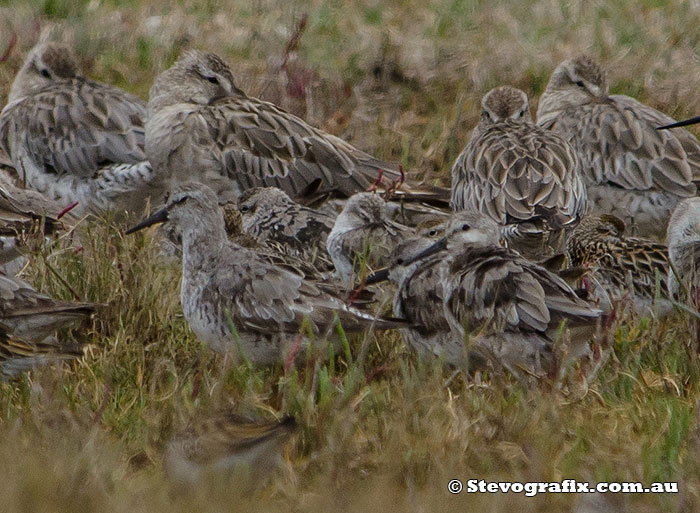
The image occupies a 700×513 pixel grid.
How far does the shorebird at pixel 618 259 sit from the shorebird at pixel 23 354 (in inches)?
110

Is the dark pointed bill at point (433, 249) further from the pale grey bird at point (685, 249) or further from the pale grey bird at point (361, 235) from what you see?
the pale grey bird at point (685, 249)

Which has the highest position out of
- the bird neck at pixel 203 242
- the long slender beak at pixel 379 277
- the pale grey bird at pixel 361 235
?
the bird neck at pixel 203 242

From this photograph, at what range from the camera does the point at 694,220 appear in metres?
7.32

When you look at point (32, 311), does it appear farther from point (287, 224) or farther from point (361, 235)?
point (287, 224)

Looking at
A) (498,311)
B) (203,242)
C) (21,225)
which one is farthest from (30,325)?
(498,311)

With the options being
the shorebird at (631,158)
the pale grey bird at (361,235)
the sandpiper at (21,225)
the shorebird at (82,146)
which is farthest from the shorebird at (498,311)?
the shorebird at (82,146)

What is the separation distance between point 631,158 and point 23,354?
493cm

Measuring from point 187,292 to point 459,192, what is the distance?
295 centimetres

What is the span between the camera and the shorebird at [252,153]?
9.19 meters

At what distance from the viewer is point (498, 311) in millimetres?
5789

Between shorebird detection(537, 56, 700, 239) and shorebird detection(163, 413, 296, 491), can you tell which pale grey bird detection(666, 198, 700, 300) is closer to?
shorebird detection(537, 56, 700, 239)

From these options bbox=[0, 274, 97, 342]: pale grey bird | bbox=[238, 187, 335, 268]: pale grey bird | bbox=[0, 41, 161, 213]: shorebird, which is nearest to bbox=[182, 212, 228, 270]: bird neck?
bbox=[0, 274, 97, 342]: pale grey bird

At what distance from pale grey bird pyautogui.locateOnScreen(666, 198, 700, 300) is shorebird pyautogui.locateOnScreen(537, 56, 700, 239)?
138cm

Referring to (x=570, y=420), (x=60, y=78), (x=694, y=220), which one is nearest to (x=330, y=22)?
(x=60, y=78)
